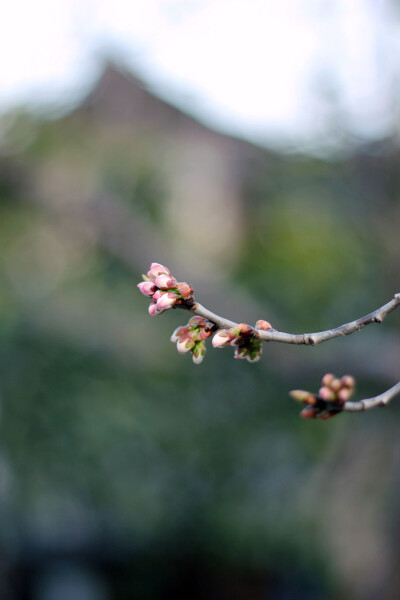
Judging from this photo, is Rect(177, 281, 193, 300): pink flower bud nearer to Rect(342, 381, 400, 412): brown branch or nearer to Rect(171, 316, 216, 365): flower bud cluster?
Rect(171, 316, 216, 365): flower bud cluster

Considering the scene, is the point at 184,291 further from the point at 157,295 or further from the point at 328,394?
the point at 328,394

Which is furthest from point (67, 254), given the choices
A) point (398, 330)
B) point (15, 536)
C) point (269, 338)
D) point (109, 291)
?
point (269, 338)

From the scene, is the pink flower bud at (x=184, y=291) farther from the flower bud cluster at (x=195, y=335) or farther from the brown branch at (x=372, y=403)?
the brown branch at (x=372, y=403)

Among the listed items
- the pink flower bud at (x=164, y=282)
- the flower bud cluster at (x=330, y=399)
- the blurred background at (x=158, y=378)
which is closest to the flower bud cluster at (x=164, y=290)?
the pink flower bud at (x=164, y=282)

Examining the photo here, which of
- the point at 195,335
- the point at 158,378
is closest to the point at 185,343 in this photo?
the point at 195,335

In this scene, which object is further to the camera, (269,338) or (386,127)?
(386,127)

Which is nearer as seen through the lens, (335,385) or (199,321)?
(335,385)

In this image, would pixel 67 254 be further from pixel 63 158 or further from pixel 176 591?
pixel 176 591
